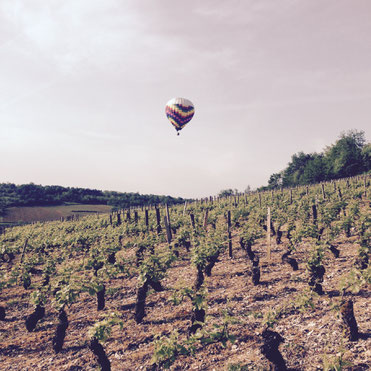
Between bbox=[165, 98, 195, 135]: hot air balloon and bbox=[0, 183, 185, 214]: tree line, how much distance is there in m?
73.9

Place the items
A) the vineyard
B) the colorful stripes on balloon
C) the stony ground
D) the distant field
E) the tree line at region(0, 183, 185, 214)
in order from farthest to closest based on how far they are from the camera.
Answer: the tree line at region(0, 183, 185, 214)
the distant field
the colorful stripes on balloon
the stony ground
the vineyard

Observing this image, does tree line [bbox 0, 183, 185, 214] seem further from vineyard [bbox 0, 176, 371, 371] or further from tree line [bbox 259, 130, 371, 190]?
vineyard [bbox 0, 176, 371, 371]

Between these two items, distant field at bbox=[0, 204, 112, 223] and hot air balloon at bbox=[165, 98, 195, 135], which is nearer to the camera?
hot air balloon at bbox=[165, 98, 195, 135]

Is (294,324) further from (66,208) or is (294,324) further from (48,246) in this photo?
(66,208)

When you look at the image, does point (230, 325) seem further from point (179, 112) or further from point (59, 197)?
point (59, 197)

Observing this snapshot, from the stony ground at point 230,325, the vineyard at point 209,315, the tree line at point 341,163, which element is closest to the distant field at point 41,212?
the tree line at point 341,163

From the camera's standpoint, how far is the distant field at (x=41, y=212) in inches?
3400

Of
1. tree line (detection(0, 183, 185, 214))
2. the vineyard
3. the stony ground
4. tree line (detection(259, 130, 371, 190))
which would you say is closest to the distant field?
tree line (detection(0, 183, 185, 214))

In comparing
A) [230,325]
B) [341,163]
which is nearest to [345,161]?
[341,163]

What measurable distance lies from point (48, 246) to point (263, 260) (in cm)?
1858

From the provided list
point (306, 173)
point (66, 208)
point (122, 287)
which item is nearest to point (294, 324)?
point (122, 287)

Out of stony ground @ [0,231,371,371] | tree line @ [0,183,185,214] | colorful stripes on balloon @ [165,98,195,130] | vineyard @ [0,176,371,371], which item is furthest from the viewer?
tree line @ [0,183,185,214]

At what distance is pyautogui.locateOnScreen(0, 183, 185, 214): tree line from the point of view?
10844 centimetres

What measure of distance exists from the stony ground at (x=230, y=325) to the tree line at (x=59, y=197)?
92955mm
